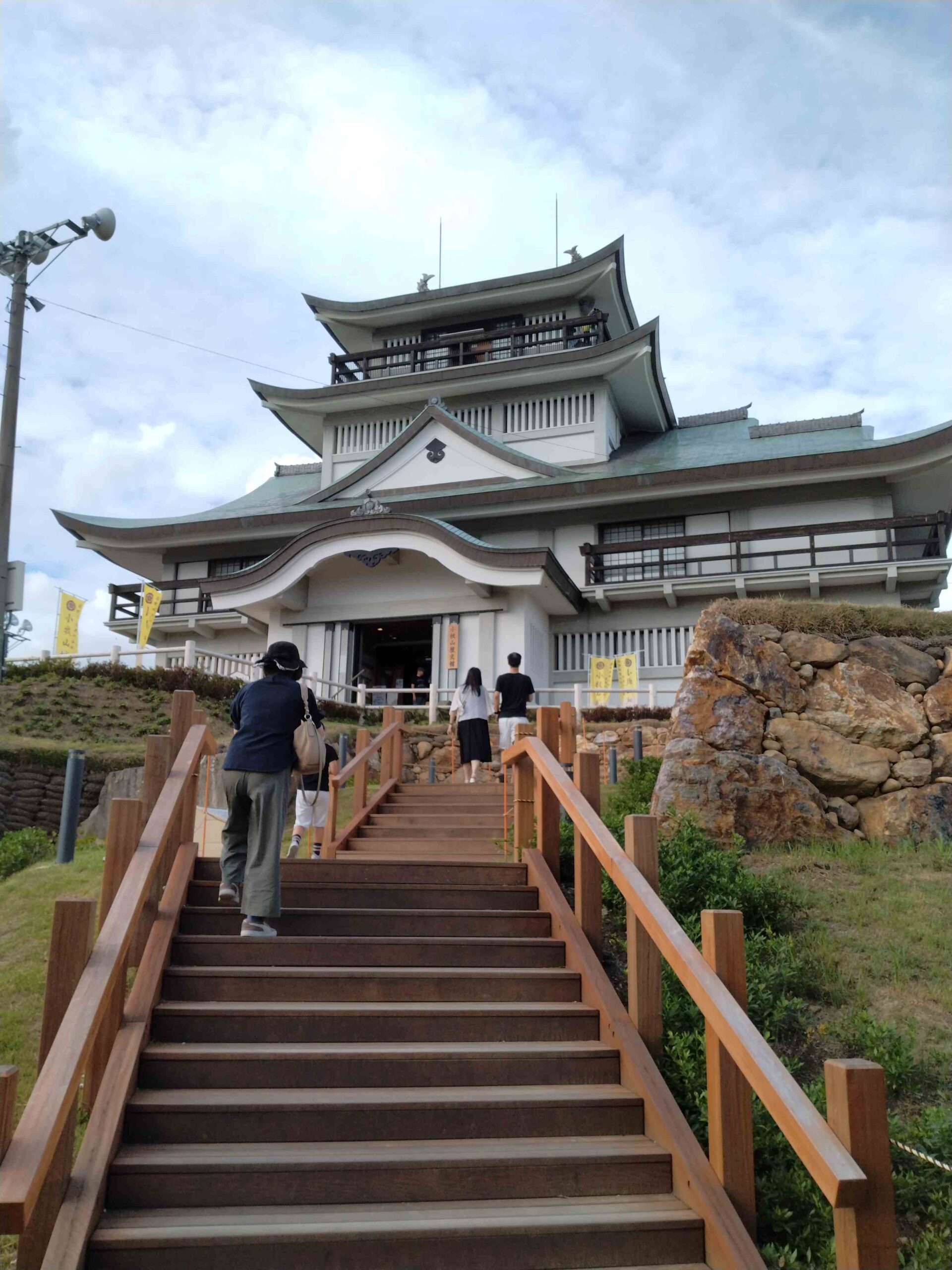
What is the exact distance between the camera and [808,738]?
8773mm

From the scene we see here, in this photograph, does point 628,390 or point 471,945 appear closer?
point 471,945

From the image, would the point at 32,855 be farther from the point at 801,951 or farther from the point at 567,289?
the point at 567,289

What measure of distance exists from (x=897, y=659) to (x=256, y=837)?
6504 millimetres

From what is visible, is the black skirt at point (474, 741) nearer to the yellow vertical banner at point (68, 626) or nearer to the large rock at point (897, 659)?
the large rock at point (897, 659)

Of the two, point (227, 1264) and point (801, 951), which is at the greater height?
point (801, 951)

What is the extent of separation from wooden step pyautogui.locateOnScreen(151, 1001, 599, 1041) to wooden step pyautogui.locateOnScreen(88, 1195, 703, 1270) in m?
1.01

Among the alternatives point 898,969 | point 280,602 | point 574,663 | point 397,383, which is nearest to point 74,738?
point 280,602

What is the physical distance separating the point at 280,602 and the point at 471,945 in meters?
16.6

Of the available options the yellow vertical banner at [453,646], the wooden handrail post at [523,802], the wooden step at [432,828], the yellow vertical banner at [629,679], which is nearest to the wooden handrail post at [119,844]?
the wooden handrail post at [523,802]

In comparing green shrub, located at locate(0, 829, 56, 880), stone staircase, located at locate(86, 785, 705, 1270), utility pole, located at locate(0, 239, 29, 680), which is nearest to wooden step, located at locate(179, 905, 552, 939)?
stone staircase, located at locate(86, 785, 705, 1270)

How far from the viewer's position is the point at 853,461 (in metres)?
20.0

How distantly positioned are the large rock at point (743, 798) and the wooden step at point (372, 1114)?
13.2 ft

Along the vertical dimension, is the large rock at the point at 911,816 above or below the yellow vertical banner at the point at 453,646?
below

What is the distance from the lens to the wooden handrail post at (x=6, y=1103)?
2693 millimetres
